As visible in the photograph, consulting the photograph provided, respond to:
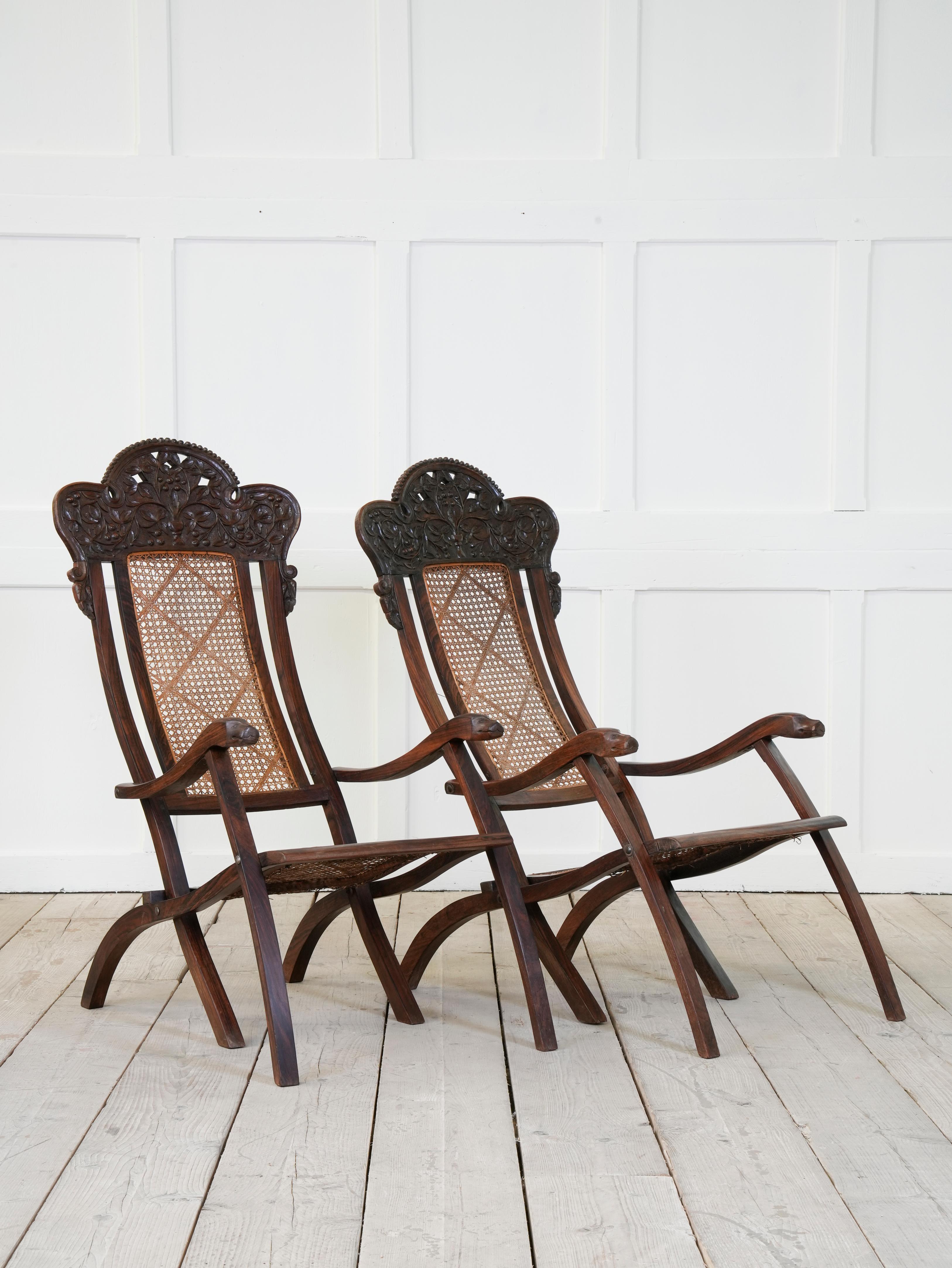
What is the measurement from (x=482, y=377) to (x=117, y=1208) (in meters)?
2.97

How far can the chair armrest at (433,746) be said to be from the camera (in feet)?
8.27

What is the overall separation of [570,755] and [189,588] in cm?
119

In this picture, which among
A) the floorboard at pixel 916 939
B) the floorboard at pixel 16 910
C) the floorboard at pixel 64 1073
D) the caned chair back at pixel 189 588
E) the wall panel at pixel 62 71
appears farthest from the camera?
the wall panel at pixel 62 71

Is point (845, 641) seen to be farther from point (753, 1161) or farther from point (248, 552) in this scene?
point (753, 1161)

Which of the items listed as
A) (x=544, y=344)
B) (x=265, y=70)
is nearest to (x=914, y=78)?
(x=544, y=344)

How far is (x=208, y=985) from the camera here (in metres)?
2.59

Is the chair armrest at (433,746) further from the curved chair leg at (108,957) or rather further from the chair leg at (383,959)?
the curved chair leg at (108,957)

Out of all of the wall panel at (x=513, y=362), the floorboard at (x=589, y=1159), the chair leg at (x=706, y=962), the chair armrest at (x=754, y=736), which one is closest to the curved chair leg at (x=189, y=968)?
the floorboard at (x=589, y=1159)

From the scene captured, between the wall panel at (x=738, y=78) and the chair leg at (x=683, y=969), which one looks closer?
the chair leg at (x=683, y=969)

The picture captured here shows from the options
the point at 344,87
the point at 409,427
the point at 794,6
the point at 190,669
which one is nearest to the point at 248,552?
the point at 190,669

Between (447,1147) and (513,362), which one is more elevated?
(513,362)

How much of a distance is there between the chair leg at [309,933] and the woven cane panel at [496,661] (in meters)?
0.55

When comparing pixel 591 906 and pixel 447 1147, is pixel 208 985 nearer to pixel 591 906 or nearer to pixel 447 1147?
pixel 447 1147

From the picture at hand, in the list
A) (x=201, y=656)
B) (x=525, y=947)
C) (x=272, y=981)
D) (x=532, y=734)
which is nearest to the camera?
(x=272, y=981)
